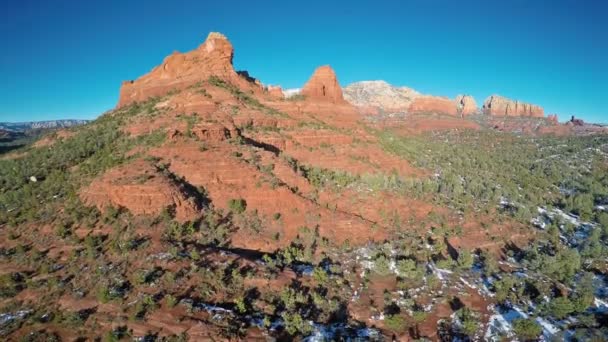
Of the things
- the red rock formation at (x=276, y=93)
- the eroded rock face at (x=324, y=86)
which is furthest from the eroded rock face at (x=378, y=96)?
the red rock formation at (x=276, y=93)

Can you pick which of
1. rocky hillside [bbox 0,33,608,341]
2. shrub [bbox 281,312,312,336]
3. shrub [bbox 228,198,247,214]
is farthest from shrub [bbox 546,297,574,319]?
shrub [bbox 228,198,247,214]

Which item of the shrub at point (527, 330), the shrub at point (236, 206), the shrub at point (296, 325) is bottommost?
the shrub at point (527, 330)

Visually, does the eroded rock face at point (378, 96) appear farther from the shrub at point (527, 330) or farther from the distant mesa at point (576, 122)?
A: the shrub at point (527, 330)

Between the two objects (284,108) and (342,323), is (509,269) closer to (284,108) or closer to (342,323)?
(342,323)

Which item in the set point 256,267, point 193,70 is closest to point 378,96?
point 193,70

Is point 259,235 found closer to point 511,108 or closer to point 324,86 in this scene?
point 324,86
